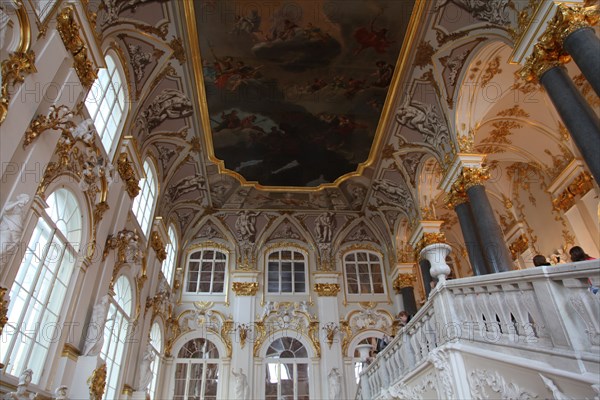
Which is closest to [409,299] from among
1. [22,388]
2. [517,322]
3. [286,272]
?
[286,272]

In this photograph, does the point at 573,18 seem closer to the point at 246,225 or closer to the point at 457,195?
the point at 457,195

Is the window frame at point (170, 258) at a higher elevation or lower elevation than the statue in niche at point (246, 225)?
lower

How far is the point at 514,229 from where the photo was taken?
1473cm

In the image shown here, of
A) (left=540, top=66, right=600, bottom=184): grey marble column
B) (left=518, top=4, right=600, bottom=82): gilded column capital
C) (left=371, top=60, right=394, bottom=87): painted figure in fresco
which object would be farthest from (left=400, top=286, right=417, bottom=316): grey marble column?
(left=540, top=66, right=600, bottom=184): grey marble column

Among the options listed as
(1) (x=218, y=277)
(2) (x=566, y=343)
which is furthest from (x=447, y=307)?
(1) (x=218, y=277)

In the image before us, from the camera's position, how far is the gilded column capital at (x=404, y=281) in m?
16.3

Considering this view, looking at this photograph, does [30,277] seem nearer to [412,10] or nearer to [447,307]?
[447,307]

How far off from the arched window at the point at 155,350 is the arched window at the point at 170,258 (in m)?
1.92

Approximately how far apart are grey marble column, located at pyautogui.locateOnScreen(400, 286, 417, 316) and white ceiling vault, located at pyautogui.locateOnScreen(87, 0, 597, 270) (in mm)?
2174

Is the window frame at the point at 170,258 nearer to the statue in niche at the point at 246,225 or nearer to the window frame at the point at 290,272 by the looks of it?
the statue in niche at the point at 246,225

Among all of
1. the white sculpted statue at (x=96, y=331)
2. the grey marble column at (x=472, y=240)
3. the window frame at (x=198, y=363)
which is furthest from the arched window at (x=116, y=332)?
the grey marble column at (x=472, y=240)

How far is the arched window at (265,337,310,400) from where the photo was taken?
583 inches

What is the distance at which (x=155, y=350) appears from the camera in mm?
13867

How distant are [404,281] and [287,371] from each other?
18.3 ft
